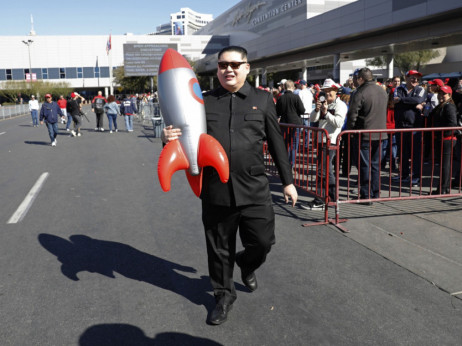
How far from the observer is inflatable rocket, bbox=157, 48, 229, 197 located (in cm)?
296

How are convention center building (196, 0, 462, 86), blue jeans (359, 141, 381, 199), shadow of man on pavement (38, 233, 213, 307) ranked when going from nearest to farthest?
shadow of man on pavement (38, 233, 213, 307) < blue jeans (359, 141, 381, 199) < convention center building (196, 0, 462, 86)

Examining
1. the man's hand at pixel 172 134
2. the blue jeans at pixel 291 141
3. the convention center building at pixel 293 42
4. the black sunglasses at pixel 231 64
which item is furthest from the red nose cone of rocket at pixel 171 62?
the convention center building at pixel 293 42

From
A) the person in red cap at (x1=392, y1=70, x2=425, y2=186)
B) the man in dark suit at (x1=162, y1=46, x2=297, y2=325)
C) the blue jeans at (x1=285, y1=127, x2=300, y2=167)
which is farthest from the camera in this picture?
the person in red cap at (x1=392, y1=70, x2=425, y2=186)

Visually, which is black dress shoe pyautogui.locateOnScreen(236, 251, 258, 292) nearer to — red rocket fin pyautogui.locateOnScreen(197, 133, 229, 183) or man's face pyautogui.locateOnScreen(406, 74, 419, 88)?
red rocket fin pyautogui.locateOnScreen(197, 133, 229, 183)

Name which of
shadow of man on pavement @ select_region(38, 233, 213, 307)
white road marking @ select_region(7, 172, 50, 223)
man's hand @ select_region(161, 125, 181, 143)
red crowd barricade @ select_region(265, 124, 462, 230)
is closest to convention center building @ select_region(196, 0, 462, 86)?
red crowd barricade @ select_region(265, 124, 462, 230)

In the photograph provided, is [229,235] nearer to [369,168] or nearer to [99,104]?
[369,168]

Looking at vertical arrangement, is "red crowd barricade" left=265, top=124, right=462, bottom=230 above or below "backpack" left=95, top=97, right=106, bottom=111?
below

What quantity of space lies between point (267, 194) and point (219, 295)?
2.86 ft

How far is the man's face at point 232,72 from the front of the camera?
3.04m

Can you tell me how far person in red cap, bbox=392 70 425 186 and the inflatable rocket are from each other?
586cm

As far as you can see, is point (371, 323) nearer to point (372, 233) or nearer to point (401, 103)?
point (372, 233)

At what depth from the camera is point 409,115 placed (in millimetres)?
8375

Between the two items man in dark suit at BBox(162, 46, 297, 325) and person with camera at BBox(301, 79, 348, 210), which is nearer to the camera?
man in dark suit at BBox(162, 46, 297, 325)

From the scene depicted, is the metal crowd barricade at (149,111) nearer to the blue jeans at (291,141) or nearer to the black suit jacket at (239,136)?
the blue jeans at (291,141)
